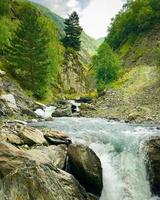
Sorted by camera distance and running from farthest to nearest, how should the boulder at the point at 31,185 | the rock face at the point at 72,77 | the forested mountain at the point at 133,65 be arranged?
the rock face at the point at 72,77 → the forested mountain at the point at 133,65 → the boulder at the point at 31,185

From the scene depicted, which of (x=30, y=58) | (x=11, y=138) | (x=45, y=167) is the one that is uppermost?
(x=30, y=58)

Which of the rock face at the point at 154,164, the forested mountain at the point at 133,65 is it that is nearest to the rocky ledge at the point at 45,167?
the rock face at the point at 154,164

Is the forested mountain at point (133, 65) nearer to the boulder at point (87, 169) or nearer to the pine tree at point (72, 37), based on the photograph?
the pine tree at point (72, 37)

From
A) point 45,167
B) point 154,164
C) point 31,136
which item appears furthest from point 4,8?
point 45,167

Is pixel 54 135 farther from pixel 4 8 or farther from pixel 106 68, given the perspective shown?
pixel 4 8

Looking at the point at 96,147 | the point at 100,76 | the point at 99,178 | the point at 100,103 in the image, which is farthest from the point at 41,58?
the point at 99,178

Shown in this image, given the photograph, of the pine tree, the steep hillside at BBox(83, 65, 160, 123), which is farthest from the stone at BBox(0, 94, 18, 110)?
the pine tree

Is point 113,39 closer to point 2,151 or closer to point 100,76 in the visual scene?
point 100,76

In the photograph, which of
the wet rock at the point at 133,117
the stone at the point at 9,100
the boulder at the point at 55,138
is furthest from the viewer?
the stone at the point at 9,100

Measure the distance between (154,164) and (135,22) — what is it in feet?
364

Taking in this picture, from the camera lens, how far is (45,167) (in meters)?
19.2

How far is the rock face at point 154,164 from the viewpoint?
26.7 meters

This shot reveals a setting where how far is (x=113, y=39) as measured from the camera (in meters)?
148

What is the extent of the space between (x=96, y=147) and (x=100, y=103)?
39.4 m
